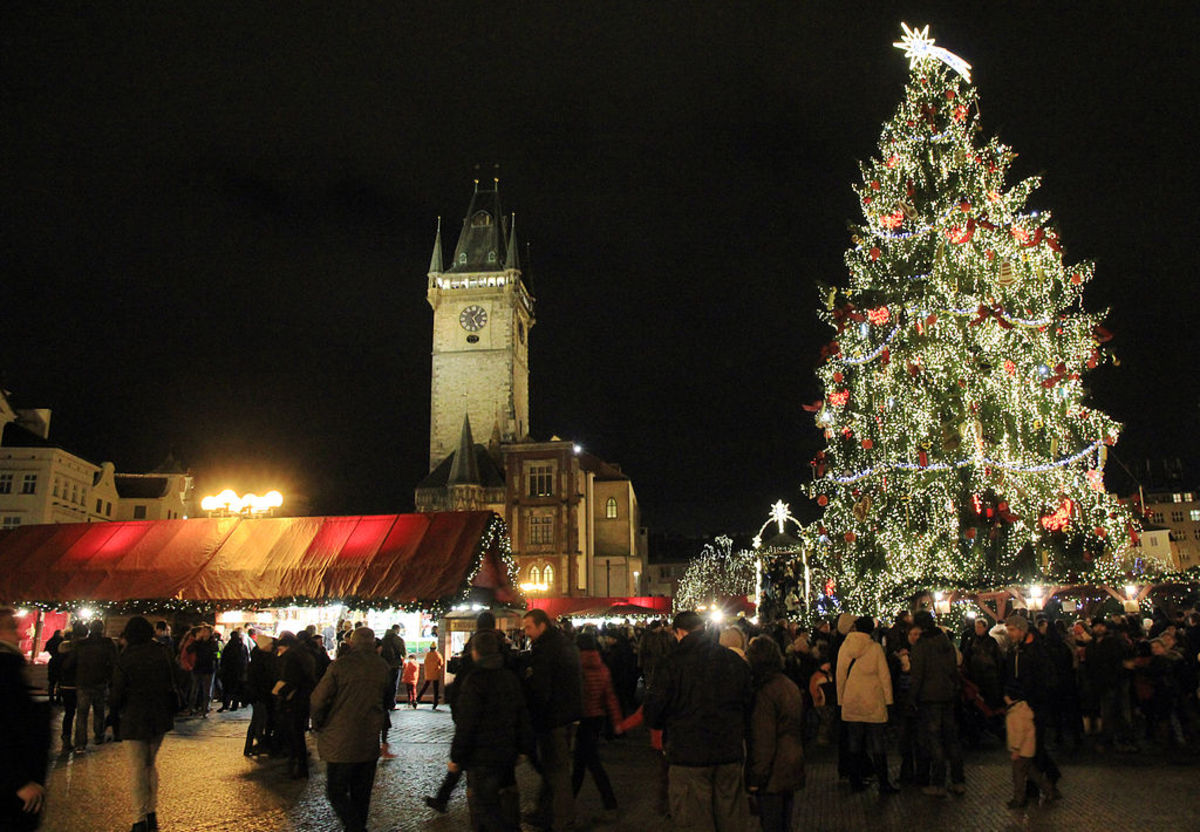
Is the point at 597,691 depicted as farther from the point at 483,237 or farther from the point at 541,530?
the point at 483,237

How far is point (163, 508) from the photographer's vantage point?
68812mm

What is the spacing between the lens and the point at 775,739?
6355mm

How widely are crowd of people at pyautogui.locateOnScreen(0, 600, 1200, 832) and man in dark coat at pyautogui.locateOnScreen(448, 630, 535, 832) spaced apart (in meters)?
0.01

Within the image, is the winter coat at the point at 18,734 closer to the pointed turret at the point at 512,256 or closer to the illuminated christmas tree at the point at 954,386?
the illuminated christmas tree at the point at 954,386

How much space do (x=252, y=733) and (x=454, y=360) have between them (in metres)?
61.3

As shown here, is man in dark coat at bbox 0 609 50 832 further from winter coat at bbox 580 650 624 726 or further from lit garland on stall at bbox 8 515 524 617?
lit garland on stall at bbox 8 515 524 617

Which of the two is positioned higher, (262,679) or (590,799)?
(262,679)

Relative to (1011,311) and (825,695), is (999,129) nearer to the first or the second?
(1011,311)

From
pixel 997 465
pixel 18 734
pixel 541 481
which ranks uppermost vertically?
pixel 541 481

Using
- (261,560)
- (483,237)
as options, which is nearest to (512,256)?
(483,237)

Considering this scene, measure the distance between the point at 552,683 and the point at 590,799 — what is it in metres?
2.58

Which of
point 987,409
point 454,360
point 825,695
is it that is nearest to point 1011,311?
point 987,409

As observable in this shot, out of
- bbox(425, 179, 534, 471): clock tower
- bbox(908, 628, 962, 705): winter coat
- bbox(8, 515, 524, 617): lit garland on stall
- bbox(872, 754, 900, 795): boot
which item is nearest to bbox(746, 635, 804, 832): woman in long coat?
bbox(872, 754, 900, 795): boot

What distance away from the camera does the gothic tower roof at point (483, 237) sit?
7756 cm
